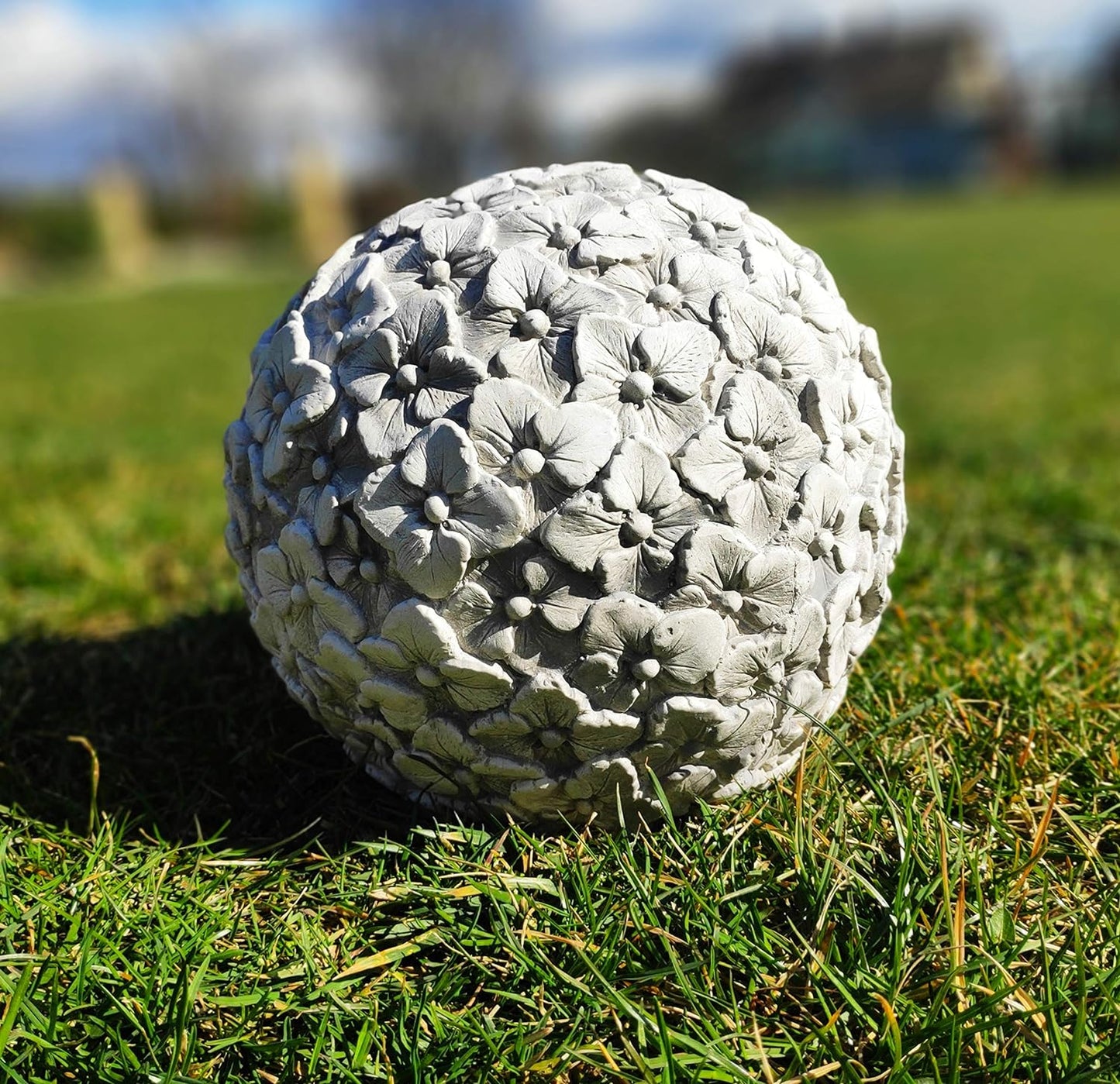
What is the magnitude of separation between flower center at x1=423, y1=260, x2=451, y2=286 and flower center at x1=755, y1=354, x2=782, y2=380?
21.5 inches

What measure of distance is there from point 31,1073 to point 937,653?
6.36 ft

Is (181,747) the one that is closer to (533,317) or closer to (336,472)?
(336,472)

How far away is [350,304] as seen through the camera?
6.39ft

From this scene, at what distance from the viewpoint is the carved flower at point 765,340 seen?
1828mm

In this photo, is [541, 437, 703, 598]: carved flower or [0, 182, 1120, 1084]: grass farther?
[541, 437, 703, 598]: carved flower

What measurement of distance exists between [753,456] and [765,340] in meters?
0.21

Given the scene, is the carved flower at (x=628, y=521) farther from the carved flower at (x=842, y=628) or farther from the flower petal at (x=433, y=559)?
the carved flower at (x=842, y=628)

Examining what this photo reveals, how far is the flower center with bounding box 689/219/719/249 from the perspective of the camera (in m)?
1.95

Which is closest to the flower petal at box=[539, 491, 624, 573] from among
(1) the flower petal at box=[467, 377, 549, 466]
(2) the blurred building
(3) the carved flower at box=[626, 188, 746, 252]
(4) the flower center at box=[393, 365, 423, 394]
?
(1) the flower petal at box=[467, 377, 549, 466]

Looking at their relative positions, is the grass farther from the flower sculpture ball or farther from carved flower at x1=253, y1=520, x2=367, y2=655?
carved flower at x1=253, y1=520, x2=367, y2=655

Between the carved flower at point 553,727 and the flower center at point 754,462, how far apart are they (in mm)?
451

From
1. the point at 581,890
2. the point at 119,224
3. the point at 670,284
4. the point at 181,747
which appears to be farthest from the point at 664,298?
the point at 119,224

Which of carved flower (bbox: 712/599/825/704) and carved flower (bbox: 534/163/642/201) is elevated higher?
carved flower (bbox: 534/163/642/201)

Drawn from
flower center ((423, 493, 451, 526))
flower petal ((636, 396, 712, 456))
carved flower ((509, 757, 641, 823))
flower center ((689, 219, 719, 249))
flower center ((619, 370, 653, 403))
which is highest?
flower center ((689, 219, 719, 249))
